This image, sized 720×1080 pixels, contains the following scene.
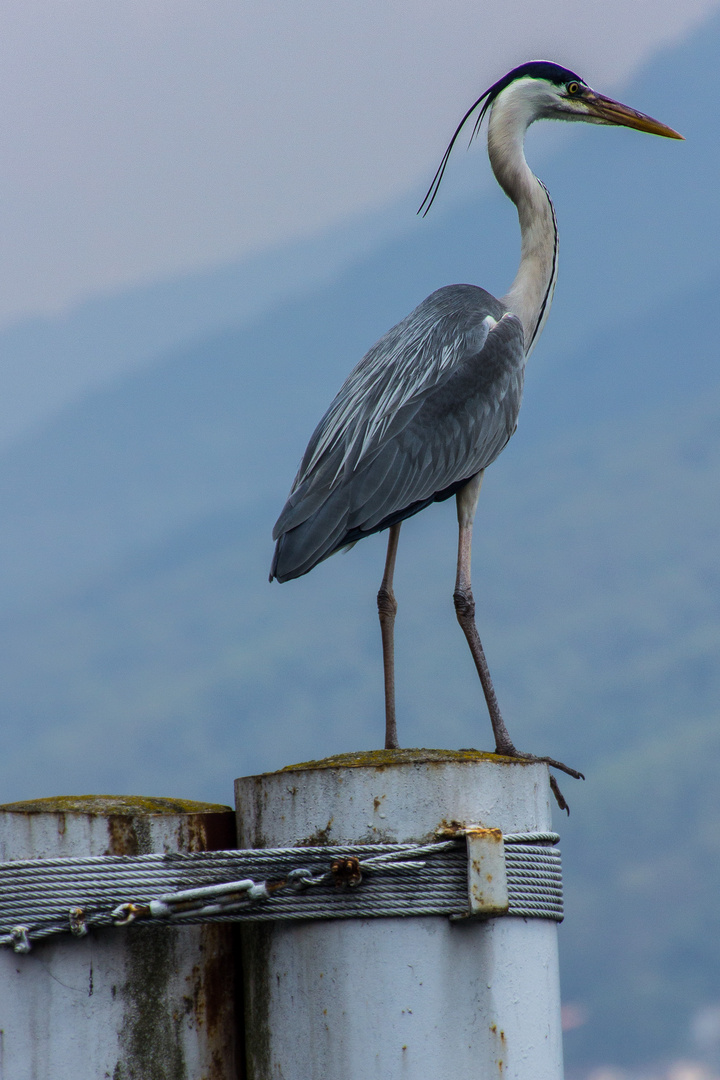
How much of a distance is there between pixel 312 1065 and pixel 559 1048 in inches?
22.1

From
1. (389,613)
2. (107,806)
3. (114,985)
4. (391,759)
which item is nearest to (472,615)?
(389,613)

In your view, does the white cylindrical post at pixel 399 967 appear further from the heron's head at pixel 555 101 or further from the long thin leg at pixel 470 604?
the heron's head at pixel 555 101

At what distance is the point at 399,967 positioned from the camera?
2266mm

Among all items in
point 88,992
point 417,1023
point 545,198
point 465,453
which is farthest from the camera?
point 545,198

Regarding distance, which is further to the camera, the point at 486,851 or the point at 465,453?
the point at 465,453

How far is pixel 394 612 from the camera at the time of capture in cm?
381

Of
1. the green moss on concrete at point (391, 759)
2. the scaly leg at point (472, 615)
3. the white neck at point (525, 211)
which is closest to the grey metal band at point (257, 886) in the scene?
the green moss on concrete at point (391, 759)

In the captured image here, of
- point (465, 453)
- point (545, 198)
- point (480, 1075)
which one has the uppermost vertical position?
point (545, 198)

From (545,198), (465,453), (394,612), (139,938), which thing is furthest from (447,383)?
(139,938)

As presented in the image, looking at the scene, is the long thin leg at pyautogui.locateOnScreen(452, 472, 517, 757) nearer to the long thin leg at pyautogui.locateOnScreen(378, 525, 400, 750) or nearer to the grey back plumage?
the grey back plumage

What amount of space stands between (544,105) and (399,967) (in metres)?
3.77

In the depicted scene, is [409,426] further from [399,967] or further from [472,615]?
[399,967]

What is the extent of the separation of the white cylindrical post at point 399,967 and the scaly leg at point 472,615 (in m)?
0.88

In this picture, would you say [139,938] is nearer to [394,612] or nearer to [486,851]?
[486,851]
